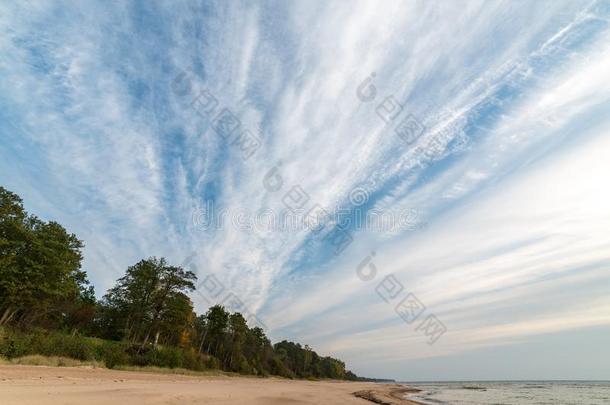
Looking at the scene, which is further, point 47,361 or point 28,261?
point 28,261

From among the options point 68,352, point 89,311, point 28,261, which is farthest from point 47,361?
point 89,311

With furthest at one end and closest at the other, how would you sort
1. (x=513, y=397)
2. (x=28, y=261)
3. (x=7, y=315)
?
1. (x=513, y=397)
2. (x=7, y=315)
3. (x=28, y=261)

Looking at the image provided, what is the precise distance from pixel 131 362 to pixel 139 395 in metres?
29.7

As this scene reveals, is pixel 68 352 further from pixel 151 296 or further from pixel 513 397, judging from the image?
pixel 513 397

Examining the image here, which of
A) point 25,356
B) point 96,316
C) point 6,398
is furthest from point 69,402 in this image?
point 96,316

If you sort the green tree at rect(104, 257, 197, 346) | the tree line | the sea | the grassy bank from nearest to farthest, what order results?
the grassy bank
the tree line
the sea
the green tree at rect(104, 257, 197, 346)

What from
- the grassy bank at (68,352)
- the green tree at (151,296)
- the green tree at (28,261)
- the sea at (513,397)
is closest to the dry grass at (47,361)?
the grassy bank at (68,352)

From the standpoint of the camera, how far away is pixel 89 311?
2480 inches

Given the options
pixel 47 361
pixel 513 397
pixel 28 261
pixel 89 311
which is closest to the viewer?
pixel 47 361

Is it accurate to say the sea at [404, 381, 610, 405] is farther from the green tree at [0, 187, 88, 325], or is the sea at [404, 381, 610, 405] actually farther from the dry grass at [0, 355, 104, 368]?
the green tree at [0, 187, 88, 325]

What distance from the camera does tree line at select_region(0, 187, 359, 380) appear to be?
3412 cm

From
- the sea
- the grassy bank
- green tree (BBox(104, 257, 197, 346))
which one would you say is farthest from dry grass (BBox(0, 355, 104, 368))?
the sea

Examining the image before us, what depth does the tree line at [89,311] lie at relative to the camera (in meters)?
34.1

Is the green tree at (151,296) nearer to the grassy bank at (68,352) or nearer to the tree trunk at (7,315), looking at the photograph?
the grassy bank at (68,352)
